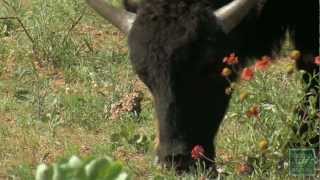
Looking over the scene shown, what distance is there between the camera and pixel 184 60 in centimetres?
370

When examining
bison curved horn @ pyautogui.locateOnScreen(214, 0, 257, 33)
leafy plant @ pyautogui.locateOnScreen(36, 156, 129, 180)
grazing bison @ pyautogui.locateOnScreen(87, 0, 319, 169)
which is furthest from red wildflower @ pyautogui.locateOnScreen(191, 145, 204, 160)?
leafy plant @ pyautogui.locateOnScreen(36, 156, 129, 180)

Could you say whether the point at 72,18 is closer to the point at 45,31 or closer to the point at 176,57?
the point at 45,31

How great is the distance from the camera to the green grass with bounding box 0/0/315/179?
399cm

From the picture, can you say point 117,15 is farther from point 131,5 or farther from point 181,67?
point 181,67

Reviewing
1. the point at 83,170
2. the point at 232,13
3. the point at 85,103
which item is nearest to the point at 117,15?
the point at 232,13

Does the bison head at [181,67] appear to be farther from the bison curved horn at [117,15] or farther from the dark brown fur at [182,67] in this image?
the bison curved horn at [117,15]

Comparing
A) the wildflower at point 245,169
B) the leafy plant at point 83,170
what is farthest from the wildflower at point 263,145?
the leafy plant at point 83,170

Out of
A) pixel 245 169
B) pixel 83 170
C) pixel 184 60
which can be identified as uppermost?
pixel 184 60

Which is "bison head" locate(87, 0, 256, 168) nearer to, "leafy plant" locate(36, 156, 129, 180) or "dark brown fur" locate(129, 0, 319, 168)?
"dark brown fur" locate(129, 0, 319, 168)

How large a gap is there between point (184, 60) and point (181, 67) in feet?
0.13

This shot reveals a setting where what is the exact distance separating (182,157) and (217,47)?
2.11 feet

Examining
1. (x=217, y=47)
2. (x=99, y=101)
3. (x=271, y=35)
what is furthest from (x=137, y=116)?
(x=217, y=47)

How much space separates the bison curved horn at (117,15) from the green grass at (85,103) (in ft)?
2.42

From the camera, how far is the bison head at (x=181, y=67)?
3.68 metres
